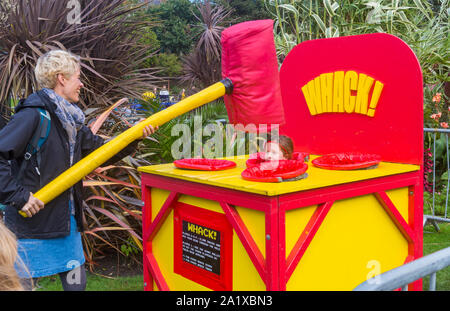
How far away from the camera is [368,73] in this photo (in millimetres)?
3443

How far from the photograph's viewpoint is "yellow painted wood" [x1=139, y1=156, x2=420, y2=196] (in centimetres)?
242

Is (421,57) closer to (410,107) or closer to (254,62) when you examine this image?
(410,107)

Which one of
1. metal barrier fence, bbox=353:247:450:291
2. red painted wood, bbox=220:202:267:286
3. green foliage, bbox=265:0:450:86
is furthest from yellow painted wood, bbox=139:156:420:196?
green foliage, bbox=265:0:450:86

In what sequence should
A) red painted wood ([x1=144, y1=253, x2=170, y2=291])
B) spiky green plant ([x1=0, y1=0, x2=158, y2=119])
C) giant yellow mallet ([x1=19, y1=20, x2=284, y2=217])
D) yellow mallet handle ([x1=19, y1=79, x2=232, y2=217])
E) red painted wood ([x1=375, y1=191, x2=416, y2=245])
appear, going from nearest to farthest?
yellow mallet handle ([x1=19, y1=79, x2=232, y2=217]) < giant yellow mallet ([x1=19, y1=20, x2=284, y2=217]) < red painted wood ([x1=375, y1=191, x2=416, y2=245]) < red painted wood ([x1=144, y1=253, x2=170, y2=291]) < spiky green plant ([x1=0, y1=0, x2=158, y2=119])

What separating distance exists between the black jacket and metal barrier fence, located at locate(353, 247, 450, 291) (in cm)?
192

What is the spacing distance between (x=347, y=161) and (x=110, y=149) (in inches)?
59.8

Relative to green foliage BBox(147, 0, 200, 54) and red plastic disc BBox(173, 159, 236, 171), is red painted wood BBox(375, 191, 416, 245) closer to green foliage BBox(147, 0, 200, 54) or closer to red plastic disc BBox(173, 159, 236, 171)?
red plastic disc BBox(173, 159, 236, 171)

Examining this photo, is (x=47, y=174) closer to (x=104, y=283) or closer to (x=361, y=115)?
(x=104, y=283)

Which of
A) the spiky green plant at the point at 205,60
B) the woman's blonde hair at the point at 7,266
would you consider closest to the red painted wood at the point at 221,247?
the woman's blonde hair at the point at 7,266

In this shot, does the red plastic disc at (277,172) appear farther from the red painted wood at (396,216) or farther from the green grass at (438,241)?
the green grass at (438,241)

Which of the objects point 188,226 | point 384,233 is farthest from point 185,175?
point 384,233

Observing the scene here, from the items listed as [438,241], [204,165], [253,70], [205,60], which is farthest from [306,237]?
[205,60]

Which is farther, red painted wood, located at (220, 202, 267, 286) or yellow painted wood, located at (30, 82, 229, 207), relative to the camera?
yellow painted wood, located at (30, 82, 229, 207)

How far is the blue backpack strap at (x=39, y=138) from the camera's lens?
101 inches
